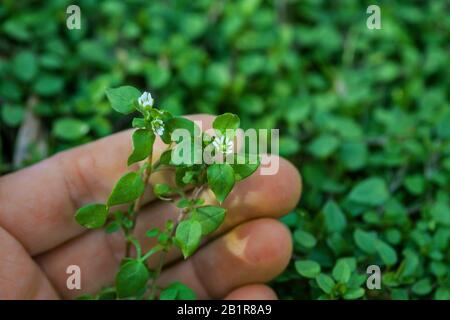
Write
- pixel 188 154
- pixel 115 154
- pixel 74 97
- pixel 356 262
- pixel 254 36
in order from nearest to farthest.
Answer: pixel 188 154 < pixel 115 154 < pixel 356 262 < pixel 74 97 < pixel 254 36

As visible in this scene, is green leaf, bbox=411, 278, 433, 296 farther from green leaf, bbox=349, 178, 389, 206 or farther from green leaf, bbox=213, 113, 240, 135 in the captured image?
green leaf, bbox=213, 113, 240, 135

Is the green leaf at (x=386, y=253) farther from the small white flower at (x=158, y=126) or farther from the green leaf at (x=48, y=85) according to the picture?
the green leaf at (x=48, y=85)

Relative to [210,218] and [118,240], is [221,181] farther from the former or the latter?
[118,240]

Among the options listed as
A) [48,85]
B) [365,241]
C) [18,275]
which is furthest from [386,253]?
[48,85]

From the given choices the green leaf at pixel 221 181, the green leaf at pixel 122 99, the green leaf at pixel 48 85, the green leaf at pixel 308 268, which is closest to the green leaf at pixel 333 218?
the green leaf at pixel 308 268

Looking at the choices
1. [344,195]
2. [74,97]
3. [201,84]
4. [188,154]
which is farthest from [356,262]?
[74,97]

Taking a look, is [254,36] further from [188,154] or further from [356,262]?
[188,154]
